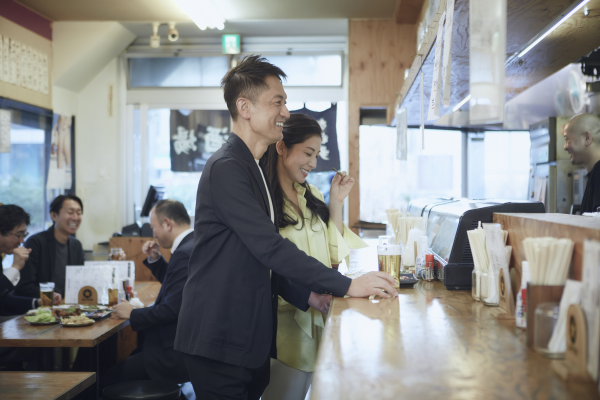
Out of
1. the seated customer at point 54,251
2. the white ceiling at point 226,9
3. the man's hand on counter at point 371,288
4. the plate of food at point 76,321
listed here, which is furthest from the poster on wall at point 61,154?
the man's hand on counter at point 371,288

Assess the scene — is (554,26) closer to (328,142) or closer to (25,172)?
(328,142)

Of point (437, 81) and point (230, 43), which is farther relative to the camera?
point (230, 43)

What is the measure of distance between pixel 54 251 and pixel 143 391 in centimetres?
191

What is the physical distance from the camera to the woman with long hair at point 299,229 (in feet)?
6.43

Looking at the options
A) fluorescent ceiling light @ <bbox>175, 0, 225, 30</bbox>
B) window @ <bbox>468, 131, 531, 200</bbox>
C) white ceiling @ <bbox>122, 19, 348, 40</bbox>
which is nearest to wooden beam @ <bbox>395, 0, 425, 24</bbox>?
white ceiling @ <bbox>122, 19, 348, 40</bbox>

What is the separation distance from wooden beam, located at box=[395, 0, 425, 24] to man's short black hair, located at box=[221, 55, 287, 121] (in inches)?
120

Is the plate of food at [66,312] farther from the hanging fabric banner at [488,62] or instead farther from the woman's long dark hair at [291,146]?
the hanging fabric banner at [488,62]

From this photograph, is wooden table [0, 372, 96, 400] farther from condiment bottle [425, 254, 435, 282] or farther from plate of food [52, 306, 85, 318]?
condiment bottle [425, 254, 435, 282]

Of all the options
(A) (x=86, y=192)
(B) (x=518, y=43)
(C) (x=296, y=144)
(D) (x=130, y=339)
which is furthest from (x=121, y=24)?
(B) (x=518, y=43)

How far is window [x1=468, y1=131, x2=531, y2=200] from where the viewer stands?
5445mm

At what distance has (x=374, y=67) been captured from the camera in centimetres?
491

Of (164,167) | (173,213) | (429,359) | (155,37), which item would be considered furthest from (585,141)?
(164,167)

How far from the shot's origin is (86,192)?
5547 millimetres

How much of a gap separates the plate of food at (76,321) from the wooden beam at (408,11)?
346 centimetres
